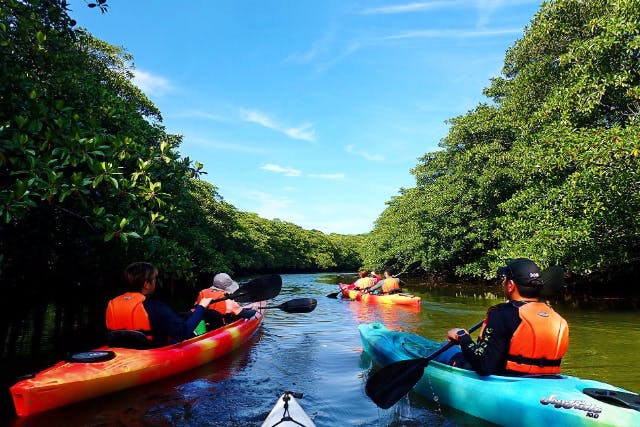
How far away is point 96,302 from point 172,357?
479 inches

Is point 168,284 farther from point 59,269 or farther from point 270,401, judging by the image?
point 270,401

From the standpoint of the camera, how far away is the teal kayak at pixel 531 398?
325 centimetres

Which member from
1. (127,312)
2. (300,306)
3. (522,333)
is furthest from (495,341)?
(300,306)

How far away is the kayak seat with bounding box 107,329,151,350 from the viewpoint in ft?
16.6

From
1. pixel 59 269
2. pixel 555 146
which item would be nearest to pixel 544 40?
pixel 555 146

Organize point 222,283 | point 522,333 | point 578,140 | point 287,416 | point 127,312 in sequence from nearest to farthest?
point 287,416
point 522,333
point 127,312
point 222,283
point 578,140

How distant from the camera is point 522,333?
378 cm

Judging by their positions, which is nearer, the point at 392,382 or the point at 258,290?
the point at 392,382

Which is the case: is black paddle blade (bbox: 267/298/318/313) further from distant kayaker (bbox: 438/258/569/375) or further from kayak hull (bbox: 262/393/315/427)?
kayak hull (bbox: 262/393/315/427)

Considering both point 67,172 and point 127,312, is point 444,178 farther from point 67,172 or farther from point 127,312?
point 127,312

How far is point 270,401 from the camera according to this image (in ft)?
16.4

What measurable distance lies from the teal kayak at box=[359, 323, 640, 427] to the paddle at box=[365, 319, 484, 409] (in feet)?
1.39

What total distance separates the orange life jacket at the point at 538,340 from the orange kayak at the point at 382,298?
9127 mm

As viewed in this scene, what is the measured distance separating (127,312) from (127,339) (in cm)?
36
